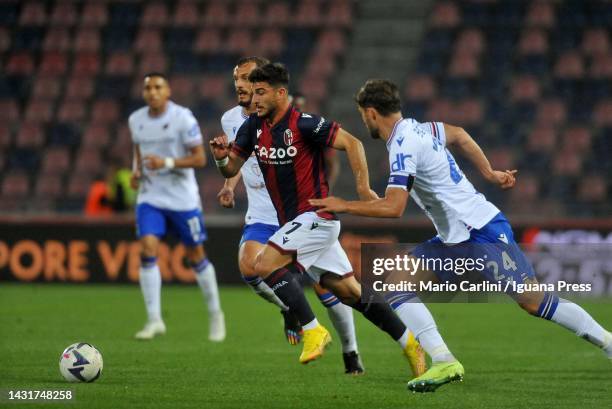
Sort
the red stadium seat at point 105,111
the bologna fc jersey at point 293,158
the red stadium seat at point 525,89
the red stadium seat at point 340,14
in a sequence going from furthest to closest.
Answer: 1. the red stadium seat at point 340,14
2. the red stadium seat at point 105,111
3. the red stadium seat at point 525,89
4. the bologna fc jersey at point 293,158

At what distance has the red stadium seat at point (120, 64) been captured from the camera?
24.4m

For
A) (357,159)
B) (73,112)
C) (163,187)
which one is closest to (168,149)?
(163,187)

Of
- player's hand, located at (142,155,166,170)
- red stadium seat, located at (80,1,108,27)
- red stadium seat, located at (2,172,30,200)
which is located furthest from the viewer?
red stadium seat, located at (80,1,108,27)

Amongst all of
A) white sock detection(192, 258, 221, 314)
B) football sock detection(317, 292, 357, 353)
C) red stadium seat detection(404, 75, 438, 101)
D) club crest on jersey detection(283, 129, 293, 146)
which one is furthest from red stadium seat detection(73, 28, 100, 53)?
club crest on jersey detection(283, 129, 293, 146)

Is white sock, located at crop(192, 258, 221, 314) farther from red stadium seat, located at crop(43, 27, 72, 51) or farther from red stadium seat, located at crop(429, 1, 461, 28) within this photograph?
red stadium seat, located at crop(43, 27, 72, 51)

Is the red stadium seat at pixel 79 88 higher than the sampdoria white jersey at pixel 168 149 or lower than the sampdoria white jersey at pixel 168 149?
higher

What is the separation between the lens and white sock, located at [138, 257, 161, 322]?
10789 mm

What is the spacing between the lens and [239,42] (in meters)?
24.4

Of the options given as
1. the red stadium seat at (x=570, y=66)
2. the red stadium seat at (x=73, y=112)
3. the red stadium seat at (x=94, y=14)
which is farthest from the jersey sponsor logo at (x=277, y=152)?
the red stadium seat at (x=94, y=14)

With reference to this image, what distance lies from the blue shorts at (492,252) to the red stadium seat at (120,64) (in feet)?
57.6

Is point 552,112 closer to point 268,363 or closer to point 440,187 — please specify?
point 268,363

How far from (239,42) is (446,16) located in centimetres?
433

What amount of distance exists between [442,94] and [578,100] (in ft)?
8.32

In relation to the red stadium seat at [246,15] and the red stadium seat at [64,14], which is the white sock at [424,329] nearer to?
the red stadium seat at [246,15]
